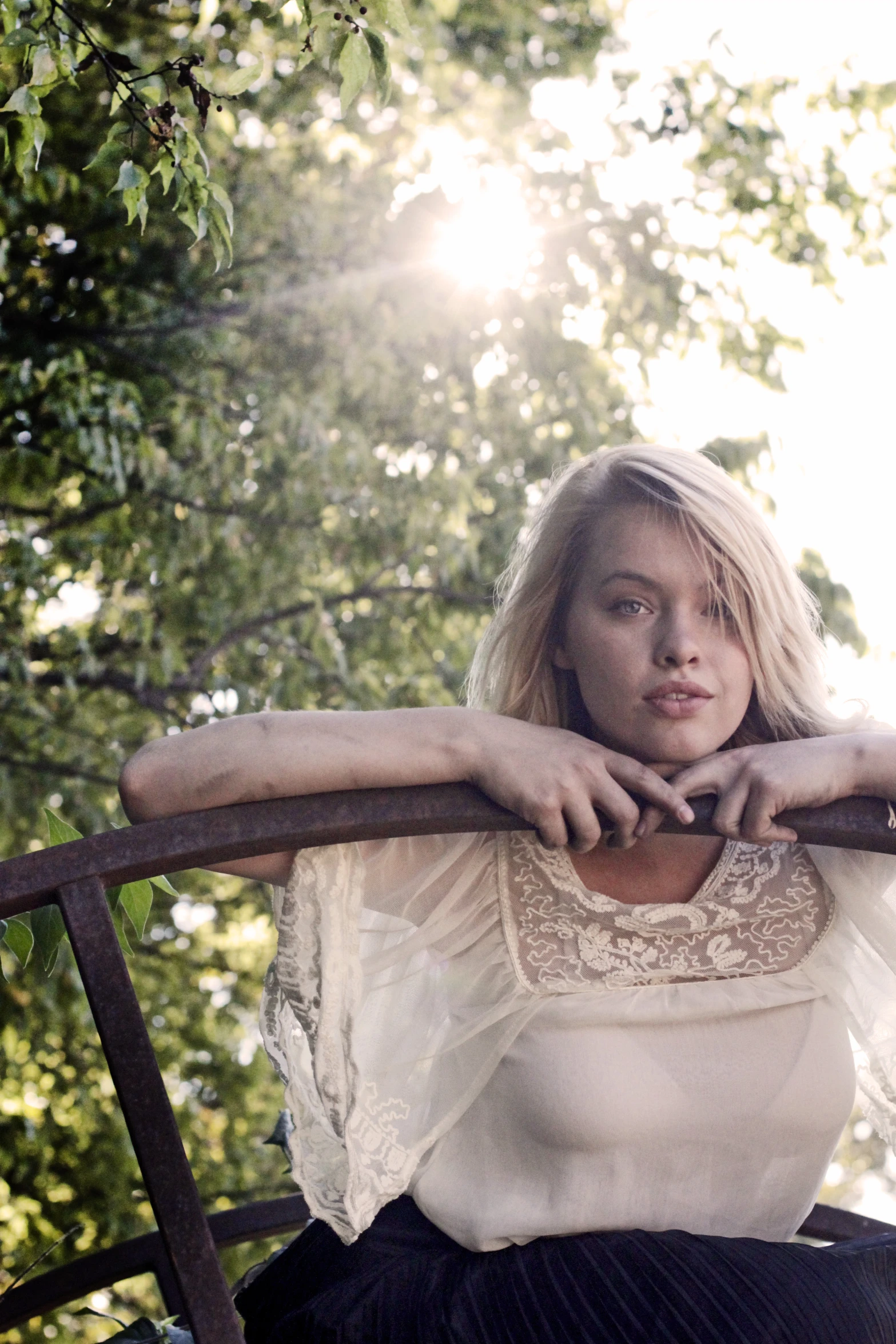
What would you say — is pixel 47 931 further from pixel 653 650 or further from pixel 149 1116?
pixel 653 650

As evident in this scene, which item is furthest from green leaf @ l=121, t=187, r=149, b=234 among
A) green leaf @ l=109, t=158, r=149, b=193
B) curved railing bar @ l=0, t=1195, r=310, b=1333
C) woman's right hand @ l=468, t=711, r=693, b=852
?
curved railing bar @ l=0, t=1195, r=310, b=1333

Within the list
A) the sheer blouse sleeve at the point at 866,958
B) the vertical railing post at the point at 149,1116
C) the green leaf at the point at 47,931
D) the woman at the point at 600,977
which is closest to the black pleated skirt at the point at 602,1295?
the woman at the point at 600,977

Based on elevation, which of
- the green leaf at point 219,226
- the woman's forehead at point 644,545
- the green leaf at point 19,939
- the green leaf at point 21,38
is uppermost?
the green leaf at point 21,38

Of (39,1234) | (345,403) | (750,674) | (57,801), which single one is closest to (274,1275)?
(750,674)

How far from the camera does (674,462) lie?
1472 millimetres

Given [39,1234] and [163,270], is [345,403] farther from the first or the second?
[39,1234]

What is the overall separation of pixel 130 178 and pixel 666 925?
3.31 ft

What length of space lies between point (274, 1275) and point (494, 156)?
4163 mm

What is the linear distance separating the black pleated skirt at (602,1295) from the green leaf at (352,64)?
47.7 inches

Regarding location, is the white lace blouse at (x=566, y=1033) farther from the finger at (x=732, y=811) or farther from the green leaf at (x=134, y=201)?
the green leaf at (x=134, y=201)

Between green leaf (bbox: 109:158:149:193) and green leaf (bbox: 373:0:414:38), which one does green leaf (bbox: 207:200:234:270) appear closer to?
green leaf (bbox: 109:158:149:193)

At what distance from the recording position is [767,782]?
115cm

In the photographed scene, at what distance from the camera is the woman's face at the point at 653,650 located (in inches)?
51.7

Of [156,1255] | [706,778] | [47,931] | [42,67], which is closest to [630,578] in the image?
[706,778]
